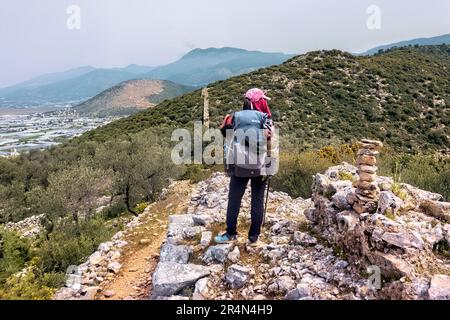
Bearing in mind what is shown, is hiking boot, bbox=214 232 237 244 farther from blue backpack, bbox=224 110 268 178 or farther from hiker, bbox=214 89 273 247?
blue backpack, bbox=224 110 268 178

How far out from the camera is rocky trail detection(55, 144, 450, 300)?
14.6 feet

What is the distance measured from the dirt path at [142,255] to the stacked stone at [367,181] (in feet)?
12.2

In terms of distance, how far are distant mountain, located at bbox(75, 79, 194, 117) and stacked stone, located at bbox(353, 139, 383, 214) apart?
12635cm

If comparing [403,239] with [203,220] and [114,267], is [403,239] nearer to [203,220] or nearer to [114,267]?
[203,220]

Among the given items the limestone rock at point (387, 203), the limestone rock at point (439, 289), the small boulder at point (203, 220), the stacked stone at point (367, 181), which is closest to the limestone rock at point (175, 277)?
the small boulder at point (203, 220)

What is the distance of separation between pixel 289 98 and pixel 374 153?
110 ft

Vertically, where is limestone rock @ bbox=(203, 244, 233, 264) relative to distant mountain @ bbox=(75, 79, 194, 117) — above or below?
below

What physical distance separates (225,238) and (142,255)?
1.98 meters

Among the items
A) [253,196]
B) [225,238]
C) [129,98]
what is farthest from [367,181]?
[129,98]

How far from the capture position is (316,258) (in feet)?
17.7

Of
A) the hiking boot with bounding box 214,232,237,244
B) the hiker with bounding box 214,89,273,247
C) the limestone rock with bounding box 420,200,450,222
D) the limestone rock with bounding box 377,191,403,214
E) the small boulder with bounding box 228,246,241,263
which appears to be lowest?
the small boulder with bounding box 228,246,241,263

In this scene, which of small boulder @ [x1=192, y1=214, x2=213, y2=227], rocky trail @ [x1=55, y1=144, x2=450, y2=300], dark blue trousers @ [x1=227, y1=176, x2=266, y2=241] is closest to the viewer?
rocky trail @ [x1=55, y1=144, x2=450, y2=300]

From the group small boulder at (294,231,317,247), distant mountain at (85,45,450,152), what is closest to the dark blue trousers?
small boulder at (294,231,317,247)
